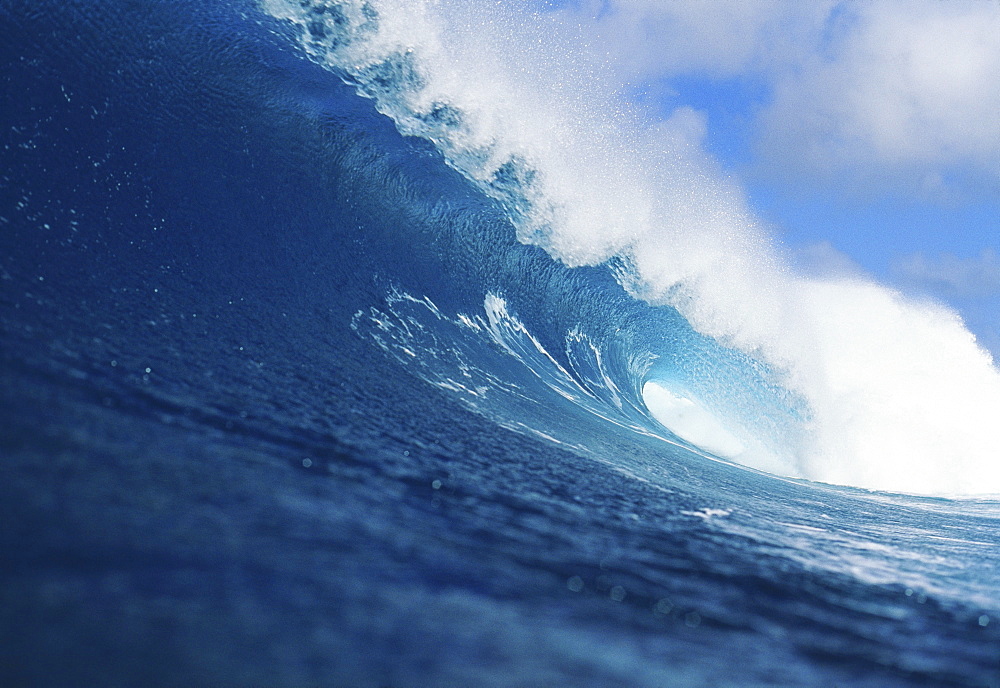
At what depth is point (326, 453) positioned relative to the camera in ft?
8.83

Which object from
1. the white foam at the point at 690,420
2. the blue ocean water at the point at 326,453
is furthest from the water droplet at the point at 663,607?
the white foam at the point at 690,420

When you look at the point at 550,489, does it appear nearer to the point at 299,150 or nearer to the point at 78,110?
the point at 78,110

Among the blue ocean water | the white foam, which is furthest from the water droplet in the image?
the white foam

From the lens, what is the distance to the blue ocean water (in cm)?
142

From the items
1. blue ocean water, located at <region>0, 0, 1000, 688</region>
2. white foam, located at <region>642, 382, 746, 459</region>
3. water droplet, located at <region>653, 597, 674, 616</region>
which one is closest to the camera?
blue ocean water, located at <region>0, 0, 1000, 688</region>

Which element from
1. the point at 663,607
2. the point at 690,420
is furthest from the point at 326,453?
the point at 690,420

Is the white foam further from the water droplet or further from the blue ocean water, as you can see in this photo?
the water droplet

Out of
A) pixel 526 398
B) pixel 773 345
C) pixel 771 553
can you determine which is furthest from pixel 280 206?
pixel 773 345

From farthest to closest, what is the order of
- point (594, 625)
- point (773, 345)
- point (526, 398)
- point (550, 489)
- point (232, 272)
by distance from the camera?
point (773, 345)
point (526, 398)
point (232, 272)
point (550, 489)
point (594, 625)

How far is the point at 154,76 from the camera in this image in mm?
6164

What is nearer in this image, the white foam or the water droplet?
the water droplet

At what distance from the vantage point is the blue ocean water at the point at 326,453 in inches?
56.0

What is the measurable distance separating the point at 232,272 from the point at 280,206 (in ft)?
5.45

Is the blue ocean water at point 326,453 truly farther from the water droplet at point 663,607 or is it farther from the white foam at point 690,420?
the white foam at point 690,420
